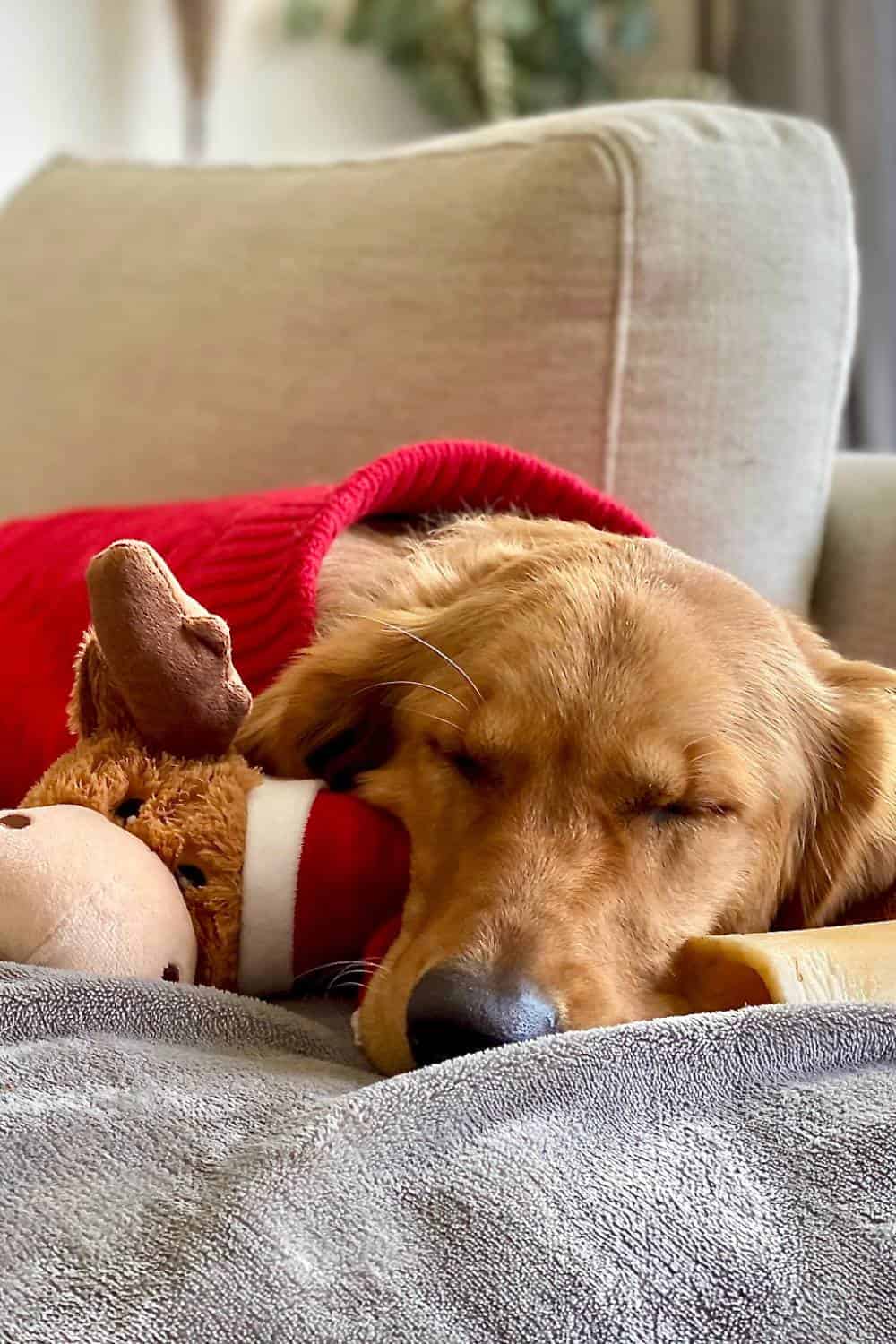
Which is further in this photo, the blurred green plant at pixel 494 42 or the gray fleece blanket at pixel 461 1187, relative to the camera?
the blurred green plant at pixel 494 42

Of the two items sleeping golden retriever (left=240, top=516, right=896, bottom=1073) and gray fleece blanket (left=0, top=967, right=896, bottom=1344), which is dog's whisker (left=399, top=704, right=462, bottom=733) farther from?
gray fleece blanket (left=0, top=967, right=896, bottom=1344)

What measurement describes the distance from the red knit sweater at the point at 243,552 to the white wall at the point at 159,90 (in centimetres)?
189

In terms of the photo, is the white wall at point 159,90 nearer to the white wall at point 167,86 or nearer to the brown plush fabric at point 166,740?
the white wall at point 167,86

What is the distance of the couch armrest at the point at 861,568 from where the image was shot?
1.74 metres

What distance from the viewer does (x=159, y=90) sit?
13.8 ft

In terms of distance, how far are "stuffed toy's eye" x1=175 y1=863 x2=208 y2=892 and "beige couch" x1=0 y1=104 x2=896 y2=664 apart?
90 centimetres

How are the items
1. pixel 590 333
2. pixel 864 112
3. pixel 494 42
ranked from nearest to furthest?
1. pixel 590 333
2. pixel 864 112
3. pixel 494 42

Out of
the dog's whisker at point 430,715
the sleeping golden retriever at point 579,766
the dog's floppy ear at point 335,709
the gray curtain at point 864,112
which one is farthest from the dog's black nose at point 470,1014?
the gray curtain at point 864,112

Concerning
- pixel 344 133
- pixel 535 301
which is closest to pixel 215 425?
pixel 535 301

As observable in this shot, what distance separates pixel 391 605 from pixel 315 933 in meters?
0.43

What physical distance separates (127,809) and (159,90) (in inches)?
146

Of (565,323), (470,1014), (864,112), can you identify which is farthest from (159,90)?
(470,1014)

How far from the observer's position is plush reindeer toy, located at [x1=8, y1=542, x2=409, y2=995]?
101 cm

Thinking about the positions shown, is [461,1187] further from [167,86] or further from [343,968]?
[167,86]
